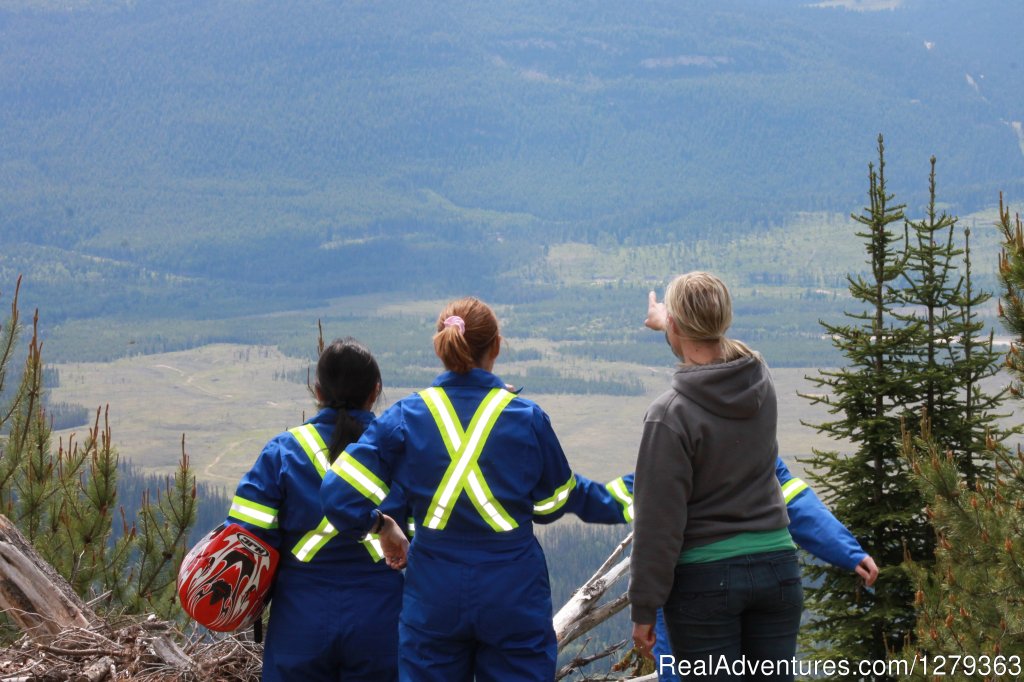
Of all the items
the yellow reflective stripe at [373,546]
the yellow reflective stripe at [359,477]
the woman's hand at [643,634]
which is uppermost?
the yellow reflective stripe at [359,477]

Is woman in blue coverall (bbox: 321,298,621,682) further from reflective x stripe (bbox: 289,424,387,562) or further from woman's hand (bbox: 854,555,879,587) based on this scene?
woman's hand (bbox: 854,555,879,587)

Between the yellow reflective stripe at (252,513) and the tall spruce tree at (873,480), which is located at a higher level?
the yellow reflective stripe at (252,513)

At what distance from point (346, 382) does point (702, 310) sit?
1.75 metres

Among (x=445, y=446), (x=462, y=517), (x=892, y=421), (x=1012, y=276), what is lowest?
(x=892, y=421)

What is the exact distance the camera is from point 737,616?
4668 millimetres

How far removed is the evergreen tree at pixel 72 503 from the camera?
39.0 ft

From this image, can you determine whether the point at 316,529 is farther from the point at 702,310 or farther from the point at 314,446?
the point at 702,310

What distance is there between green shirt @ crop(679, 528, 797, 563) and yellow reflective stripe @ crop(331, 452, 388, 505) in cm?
127

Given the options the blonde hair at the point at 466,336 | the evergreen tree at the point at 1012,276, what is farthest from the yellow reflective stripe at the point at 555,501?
the evergreen tree at the point at 1012,276

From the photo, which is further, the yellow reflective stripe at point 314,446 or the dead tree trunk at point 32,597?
the dead tree trunk at point 32,597

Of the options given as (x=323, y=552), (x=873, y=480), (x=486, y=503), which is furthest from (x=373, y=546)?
(x=873, y=480)

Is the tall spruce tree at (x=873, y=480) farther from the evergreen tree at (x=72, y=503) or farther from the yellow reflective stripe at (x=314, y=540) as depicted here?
the yellow reflective stripe at (x=314, y=540)

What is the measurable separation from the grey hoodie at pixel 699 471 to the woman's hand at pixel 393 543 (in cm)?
118

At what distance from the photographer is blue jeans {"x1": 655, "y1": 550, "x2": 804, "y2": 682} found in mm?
4605
